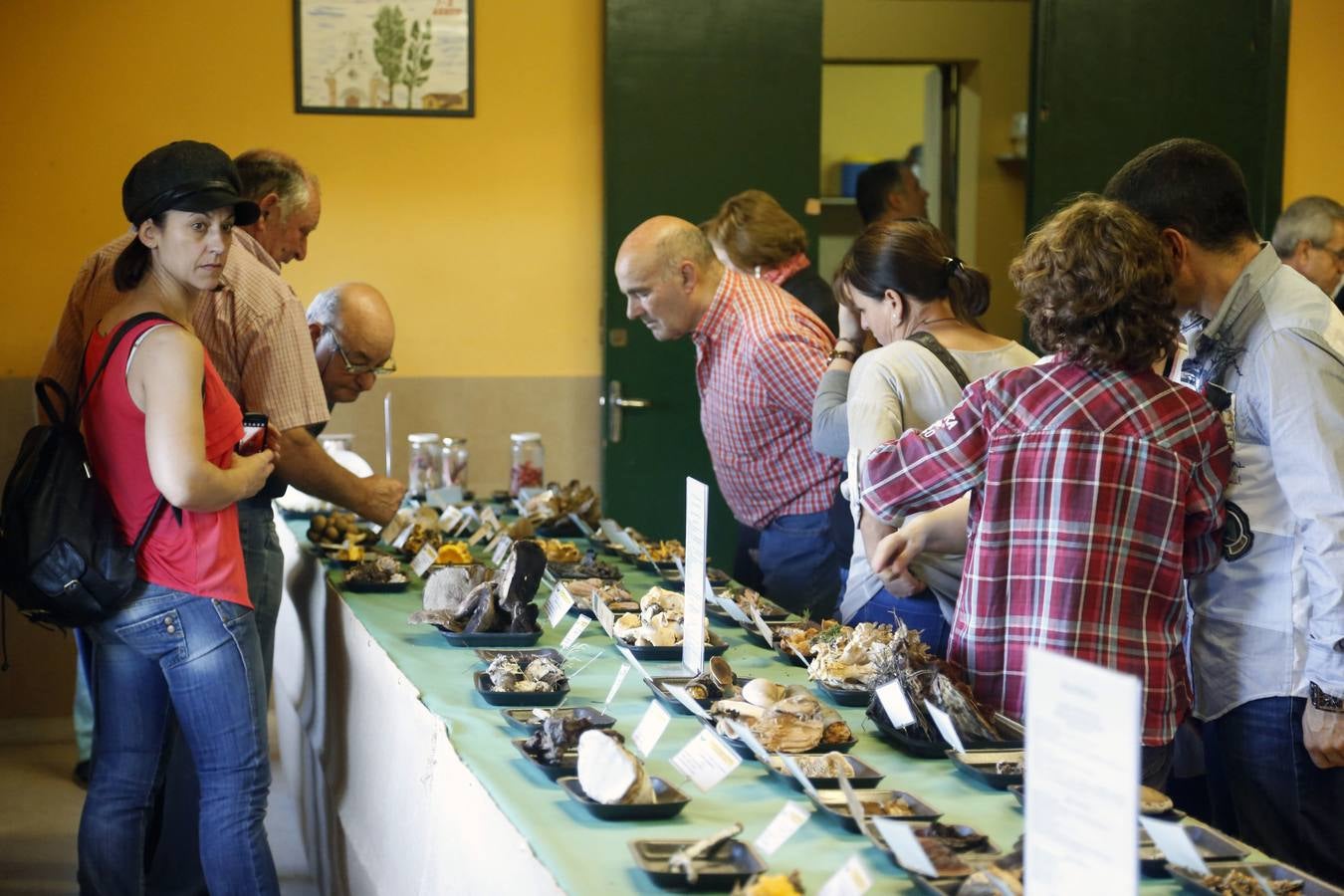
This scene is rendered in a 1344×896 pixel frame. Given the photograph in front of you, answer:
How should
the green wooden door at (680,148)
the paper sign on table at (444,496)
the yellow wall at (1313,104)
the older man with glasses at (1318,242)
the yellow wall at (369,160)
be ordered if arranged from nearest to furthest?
the paper sign on table at (444,496) → the older man with glasses at (1318,242) → the yellow wall at (369,160) → the green wooden door at (680,148) → the yellow wall at (1313,104)

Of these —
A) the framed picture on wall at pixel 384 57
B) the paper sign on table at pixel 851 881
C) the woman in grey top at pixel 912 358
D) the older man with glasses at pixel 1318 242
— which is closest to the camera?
the paper sign on table at pixel 851 881

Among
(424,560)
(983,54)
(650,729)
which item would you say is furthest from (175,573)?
(983,54)

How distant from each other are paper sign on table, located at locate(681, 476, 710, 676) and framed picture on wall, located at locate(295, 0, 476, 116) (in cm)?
333

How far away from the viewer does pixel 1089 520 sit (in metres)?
1.83

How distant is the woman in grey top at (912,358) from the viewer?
8.25 ft

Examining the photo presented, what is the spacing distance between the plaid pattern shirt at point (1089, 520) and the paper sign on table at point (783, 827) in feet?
1.91

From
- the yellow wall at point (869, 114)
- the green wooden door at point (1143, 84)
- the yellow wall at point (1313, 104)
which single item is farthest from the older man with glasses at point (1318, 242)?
the yellow wall at point (869, 114)

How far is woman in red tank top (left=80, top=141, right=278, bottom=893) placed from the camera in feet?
7.70

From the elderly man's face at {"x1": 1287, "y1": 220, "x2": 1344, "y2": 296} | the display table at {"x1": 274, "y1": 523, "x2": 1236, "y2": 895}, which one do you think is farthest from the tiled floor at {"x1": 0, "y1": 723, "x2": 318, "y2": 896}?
the elderly man's face at {"x1": 1287, "y1": 220, "x2": 1344, "y2": 296}

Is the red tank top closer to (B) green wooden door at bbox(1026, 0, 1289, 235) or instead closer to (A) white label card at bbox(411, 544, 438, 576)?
(A) white label card at bbox(411, 544, 438, 576)

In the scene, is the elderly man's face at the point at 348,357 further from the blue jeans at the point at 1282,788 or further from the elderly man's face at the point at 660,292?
the blue jeans at the point at 1282,788

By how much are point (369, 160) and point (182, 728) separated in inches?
117

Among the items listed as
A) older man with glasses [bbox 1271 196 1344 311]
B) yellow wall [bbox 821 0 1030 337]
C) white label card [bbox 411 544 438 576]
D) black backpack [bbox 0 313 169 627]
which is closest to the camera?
black backpack [bbox 0 313 169 627]

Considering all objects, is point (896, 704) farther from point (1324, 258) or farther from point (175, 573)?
point (1324, 258)
